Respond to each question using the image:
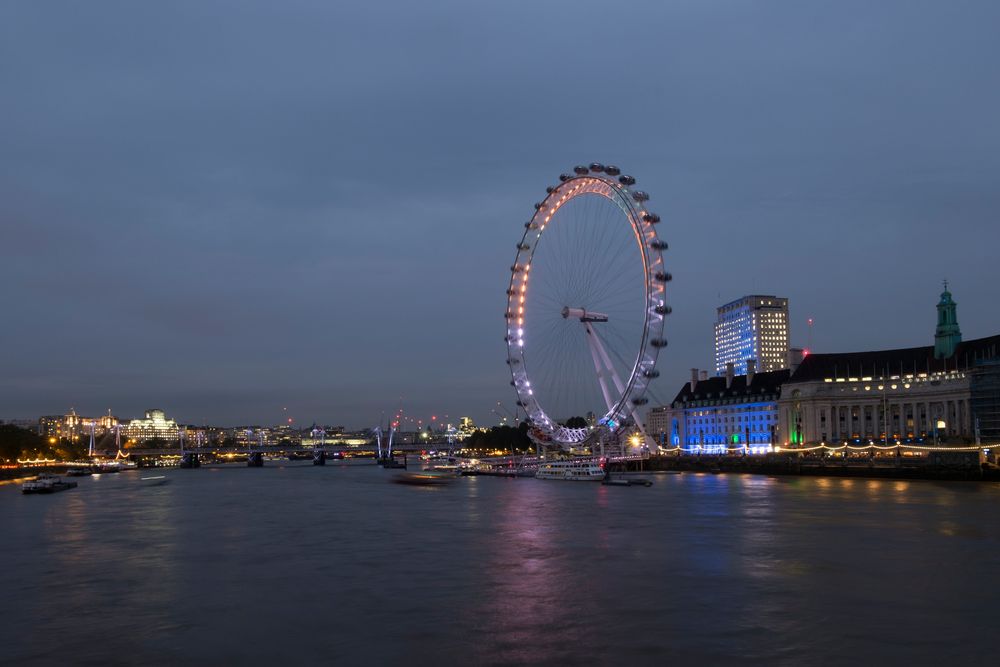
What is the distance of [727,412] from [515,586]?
9903 centimetres

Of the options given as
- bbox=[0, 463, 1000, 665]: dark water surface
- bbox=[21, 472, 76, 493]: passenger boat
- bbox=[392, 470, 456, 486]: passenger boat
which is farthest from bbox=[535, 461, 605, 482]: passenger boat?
bbox=[21, 472, 76, 493]: passenger boat

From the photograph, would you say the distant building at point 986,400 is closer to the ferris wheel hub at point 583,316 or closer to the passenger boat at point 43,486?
the ferris wheel hub at point 583,316

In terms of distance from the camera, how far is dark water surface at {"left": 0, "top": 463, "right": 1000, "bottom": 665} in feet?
60.2

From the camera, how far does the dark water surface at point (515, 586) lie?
18.4m

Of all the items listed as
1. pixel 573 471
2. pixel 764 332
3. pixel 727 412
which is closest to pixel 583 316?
pixel 573 471

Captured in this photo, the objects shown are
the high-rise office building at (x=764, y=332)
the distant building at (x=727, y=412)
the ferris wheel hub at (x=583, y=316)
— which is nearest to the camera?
the ferris wheel hub at (x=583, y=316)

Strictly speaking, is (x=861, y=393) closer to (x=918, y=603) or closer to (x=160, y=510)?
(x=160, y=510)

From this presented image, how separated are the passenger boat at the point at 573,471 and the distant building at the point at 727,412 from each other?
35278 millimetres

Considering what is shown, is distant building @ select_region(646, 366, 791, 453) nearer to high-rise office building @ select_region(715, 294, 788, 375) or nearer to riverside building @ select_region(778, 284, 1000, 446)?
riverside building @ select_region(778, 284, 1000, 446)

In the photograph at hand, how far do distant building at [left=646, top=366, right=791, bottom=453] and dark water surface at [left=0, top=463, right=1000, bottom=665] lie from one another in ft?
218

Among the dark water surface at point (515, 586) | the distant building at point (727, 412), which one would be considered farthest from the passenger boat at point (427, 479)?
the distant building at point (727, 412)

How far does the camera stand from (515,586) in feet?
81.0

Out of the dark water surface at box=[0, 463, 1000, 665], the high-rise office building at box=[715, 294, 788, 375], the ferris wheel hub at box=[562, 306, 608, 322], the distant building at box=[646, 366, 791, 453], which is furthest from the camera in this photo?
the high-rise office building at box=[715, 294, 788, 375]

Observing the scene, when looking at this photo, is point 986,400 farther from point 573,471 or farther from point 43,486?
point 43,486
